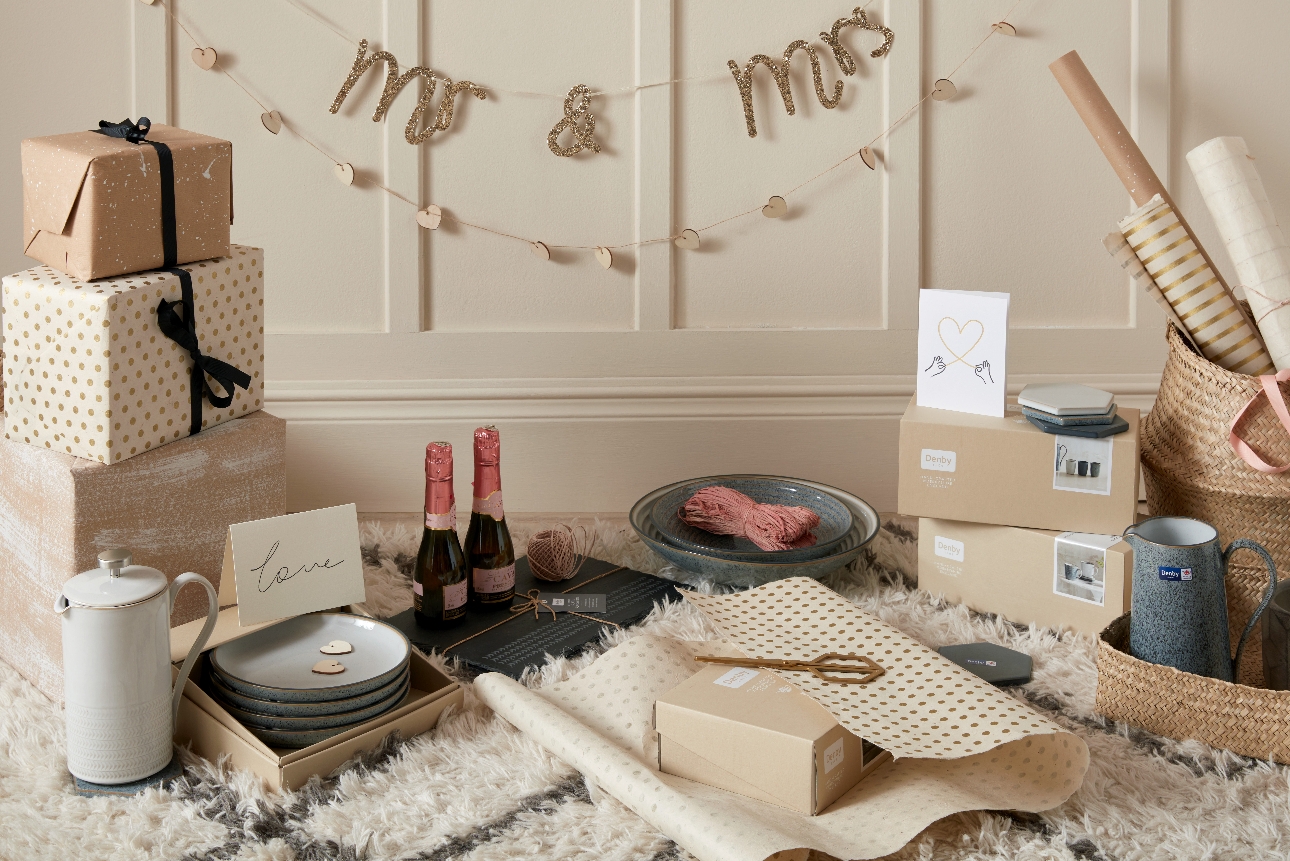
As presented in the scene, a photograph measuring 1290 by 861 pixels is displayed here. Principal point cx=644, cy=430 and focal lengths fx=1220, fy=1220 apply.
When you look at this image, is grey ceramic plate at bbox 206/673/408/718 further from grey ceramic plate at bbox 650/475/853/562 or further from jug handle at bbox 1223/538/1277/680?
jug handle at bbox 1223/538/1277/680

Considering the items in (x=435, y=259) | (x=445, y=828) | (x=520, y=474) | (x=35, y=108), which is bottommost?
(x=445, y=828)

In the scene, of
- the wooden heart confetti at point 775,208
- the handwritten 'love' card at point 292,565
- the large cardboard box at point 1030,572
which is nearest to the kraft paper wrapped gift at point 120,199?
the handwritten 'love' card at point 292,565

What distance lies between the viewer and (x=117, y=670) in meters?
1.29

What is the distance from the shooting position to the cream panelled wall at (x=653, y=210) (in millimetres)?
2205

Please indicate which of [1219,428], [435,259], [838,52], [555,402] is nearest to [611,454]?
[555,402]

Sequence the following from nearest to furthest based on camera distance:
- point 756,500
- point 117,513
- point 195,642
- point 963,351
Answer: point 195,642 → point 117,513 → point 963,351 → point 756,500

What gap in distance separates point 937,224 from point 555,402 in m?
0.79

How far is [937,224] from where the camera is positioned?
2277 mm

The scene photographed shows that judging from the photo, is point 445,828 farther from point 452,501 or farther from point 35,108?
point 35,108

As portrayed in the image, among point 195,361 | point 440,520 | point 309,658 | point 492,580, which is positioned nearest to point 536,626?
point 492,580

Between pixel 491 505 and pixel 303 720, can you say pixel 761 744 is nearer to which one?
pixel 303 720

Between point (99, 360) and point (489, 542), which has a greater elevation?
point (99, 360)

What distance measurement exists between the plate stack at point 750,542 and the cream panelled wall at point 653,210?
25cm

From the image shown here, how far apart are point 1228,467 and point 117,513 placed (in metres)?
1.48
